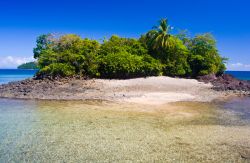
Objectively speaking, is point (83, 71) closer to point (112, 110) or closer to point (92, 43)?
point (92, 43)

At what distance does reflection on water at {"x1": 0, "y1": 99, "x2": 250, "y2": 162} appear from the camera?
9.64 metres

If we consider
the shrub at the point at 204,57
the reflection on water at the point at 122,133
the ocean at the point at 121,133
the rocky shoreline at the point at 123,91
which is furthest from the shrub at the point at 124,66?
the reflection on water at the point at 122,133

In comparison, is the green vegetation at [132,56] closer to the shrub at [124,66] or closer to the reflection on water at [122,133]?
the shrub at [124,66]

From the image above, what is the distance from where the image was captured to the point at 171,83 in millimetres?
30938

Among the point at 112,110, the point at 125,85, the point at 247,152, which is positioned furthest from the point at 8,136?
the point at 125,85

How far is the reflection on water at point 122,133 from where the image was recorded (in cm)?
964

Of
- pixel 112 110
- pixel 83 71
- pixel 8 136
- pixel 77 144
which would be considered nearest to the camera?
pixel 77 144

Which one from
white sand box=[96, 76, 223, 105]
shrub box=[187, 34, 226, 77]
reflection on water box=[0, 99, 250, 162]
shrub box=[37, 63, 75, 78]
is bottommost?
reflection on water box=[0, 99, 250, 162]

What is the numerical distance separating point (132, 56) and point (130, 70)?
2.51m

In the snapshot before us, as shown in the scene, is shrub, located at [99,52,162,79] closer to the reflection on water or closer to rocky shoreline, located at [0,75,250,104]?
rocky shoreline, located at [0,75,250,104]

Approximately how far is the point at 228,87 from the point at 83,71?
58.3ft

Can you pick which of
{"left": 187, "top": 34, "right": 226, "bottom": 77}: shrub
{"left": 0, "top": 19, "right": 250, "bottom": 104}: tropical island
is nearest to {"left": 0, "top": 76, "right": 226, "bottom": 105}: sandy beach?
{"left": 0, "top": 19, "right": 250, "bottom": 104}: tropical island

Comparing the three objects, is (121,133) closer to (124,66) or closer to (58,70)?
(124,66)

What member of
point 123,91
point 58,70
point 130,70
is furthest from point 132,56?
point 123,91
